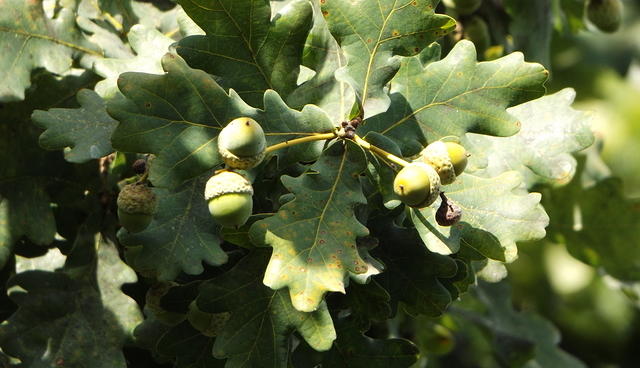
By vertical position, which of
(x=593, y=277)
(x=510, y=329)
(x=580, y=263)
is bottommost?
(x=593, y=277)

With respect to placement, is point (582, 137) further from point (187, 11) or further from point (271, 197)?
point (187, 11)

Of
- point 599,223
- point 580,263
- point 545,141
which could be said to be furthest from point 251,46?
point 580,263

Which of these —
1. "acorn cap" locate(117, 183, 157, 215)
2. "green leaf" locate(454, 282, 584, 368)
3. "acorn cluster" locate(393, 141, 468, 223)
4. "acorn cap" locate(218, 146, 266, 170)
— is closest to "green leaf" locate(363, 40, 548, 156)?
"acorn cluster" locate(393, 141, 468, 223)

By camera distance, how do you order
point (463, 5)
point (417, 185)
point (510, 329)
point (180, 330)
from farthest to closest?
point (510, 329) → point (463, 5) → point (180, 330) → point (417, 185)

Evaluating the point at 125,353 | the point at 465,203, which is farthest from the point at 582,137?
the point at 125,353

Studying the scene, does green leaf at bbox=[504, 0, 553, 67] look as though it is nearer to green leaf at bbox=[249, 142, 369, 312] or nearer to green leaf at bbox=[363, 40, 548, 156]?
green leaf at bbox=[363, 40, 548, 156]

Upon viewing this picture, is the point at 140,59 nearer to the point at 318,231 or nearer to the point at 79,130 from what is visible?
the point at 79,130
